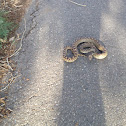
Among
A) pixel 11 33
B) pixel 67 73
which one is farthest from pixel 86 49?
pixel 11 33

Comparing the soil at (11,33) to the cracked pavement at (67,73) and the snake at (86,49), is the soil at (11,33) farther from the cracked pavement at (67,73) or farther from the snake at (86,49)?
the snake at (86,49)

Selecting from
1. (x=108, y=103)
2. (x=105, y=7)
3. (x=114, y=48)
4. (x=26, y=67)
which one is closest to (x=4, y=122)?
(x=26, y=67)

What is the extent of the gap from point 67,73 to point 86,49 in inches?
39.1

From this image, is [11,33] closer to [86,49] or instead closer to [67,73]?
[67,73]

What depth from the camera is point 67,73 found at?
3.77 metres

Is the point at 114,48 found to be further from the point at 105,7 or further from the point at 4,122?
the point at 4,122

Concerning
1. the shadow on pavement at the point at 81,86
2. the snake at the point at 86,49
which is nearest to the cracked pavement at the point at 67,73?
the shadow on pavement at the point at 81,86

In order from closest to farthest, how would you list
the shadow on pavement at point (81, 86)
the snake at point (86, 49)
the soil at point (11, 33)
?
the shadow on pavement at point (81, 86)
the soil at point (11, 33)
the snake at point (86, 49)

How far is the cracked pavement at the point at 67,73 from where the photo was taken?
311 centimetres

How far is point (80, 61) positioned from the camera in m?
4.01

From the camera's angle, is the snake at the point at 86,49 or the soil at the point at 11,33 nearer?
the soil at the point at 11,33

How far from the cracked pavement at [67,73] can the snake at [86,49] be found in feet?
0.53

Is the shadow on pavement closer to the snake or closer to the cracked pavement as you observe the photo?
the cracked pavement

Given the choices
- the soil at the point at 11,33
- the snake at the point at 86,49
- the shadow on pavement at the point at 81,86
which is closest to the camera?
the shadow on pavement at the point at 81,86
